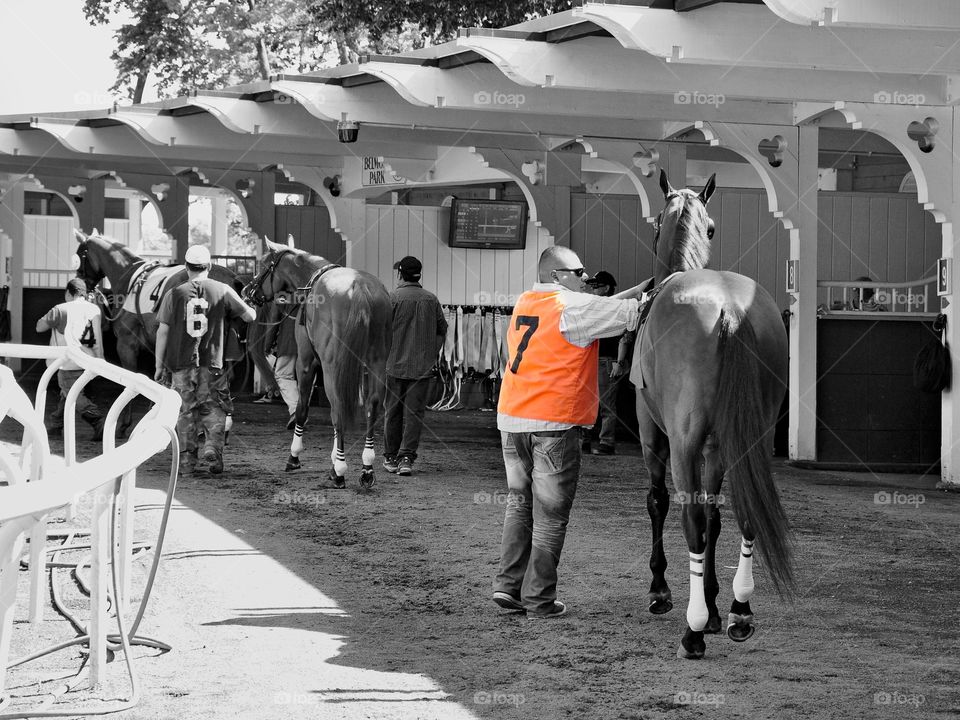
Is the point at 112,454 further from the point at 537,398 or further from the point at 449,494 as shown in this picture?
the point at 449,494

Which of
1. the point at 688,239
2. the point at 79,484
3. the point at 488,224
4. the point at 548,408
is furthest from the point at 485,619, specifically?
the point at 488,224

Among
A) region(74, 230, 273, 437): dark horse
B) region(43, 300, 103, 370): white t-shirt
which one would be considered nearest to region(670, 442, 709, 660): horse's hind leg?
region(74, 230, 273, 437): dark horse

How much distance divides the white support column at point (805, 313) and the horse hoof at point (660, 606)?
222 inches

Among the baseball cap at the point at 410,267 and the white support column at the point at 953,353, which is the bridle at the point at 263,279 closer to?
the baseball cap at the point at 410,267

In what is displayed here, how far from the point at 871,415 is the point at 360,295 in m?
4.57

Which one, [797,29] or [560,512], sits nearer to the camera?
[560,512]

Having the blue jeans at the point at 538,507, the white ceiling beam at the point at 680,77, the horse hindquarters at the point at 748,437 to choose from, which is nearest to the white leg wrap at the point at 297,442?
the white ceiling beam at the point at 680,77

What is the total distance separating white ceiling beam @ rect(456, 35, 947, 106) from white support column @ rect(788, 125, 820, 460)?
206 centimetres

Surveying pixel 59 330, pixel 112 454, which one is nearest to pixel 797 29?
pixel 112 454

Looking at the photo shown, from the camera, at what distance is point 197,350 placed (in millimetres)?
10055

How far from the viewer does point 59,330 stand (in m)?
11.9

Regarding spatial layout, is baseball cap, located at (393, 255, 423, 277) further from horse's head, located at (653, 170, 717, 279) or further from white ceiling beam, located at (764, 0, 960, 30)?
horse's head, located at (653, 170, 717, 279)

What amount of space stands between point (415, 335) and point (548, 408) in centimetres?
474

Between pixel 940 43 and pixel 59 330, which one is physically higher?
pixel 940 43
